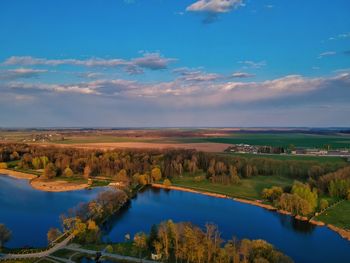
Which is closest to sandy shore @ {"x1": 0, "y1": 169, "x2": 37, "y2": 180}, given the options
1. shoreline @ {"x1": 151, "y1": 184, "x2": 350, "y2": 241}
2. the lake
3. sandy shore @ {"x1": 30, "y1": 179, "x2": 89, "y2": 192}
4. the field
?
sandy shore @ {"x1": 30, "y1": 179, "x2": 89, "y2": 192}

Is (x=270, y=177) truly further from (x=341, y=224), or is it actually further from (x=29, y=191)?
(x=29, y=191)

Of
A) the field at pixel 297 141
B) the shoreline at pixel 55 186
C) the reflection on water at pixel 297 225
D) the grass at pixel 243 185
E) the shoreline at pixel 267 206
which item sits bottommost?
the reflection on water at pixel 297 225

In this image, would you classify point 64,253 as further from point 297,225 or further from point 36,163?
point 36,163

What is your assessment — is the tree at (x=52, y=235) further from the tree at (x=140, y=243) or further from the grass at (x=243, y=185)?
the grass at (x=243, y=185)

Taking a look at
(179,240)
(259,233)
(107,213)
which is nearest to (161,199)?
(107,213)

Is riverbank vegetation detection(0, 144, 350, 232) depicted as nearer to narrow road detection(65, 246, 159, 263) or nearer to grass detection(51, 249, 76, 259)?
narrow road detection(65, 246, 159, 263)

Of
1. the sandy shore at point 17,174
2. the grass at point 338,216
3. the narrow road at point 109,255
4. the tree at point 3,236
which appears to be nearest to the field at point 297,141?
the grass at point 338,216
